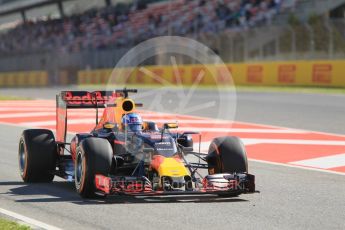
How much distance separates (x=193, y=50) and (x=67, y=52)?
1498 inches

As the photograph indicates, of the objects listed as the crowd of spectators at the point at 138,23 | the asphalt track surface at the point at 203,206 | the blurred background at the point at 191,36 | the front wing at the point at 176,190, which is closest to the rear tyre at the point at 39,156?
the asphalt track surface at the point at 203,206

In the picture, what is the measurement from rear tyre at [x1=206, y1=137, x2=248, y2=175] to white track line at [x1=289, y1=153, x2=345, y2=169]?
7.84ft

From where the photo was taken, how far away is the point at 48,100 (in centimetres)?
2636

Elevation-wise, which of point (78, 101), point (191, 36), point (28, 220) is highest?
point (191, 36)

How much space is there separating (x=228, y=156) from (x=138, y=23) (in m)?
34.8

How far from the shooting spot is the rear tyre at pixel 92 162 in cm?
742

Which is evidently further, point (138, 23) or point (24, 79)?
point (24, 79)

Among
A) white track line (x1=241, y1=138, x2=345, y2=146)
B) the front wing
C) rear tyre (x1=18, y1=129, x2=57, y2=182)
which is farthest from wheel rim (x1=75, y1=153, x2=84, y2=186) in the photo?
white track line (x1=241, y1=138, x2=345, y2=146)

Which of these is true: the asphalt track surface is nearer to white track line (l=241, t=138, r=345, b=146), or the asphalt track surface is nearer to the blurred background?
white track line (l=241, t=138, r=345, b=146)

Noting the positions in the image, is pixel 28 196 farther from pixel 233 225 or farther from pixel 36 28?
pixel 36 28

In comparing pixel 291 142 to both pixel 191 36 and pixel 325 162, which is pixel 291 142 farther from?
pixel 191 36

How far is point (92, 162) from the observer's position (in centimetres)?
742

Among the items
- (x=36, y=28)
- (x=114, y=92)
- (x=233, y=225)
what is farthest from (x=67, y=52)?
(x=233, y=225)

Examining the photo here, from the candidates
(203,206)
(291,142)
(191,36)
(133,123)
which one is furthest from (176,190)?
(191,36)
